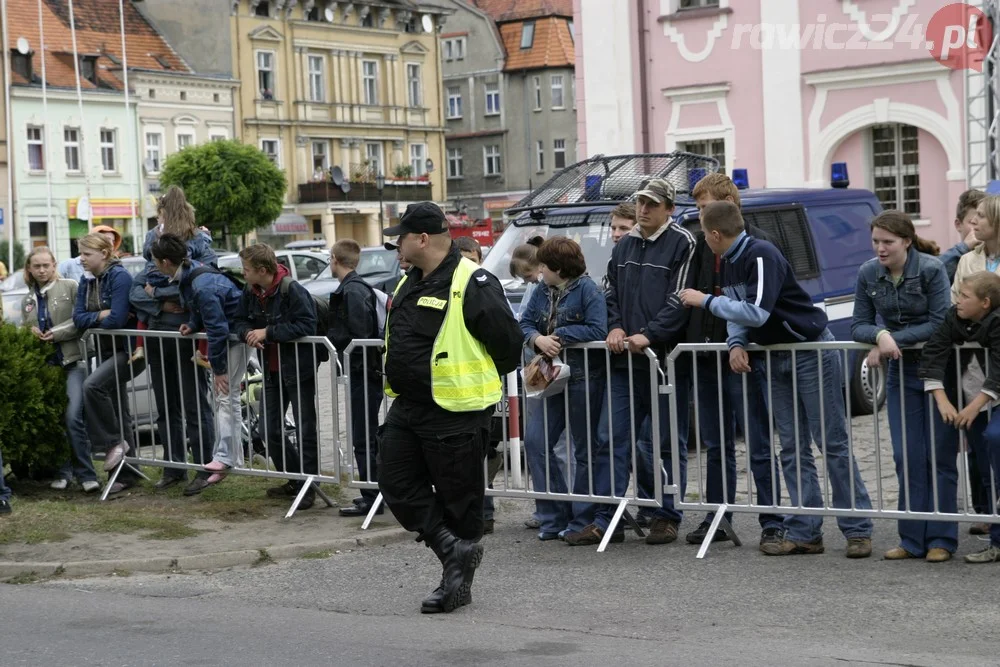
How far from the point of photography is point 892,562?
25.6 ft

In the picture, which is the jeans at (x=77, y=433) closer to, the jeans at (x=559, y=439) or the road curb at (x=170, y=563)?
the road curb at (x=170, y=563)

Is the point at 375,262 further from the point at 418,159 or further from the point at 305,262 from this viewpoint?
the point at 418,159

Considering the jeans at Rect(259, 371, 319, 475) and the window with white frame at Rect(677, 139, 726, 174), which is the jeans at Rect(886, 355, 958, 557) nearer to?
the jeans at Rect(259, 371, 319, 475)

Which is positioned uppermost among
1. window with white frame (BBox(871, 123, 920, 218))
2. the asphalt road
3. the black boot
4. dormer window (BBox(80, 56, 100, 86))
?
dormer window (BBox(80, 56, 100, 86))

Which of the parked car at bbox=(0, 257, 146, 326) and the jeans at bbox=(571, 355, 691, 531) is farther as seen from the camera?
the parked car at bbox=(0, 257, 146, 326)

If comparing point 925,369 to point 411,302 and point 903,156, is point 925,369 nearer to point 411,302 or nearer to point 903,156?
point 411,302

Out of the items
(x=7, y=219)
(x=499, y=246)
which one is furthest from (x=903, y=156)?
(x=7, y=219)

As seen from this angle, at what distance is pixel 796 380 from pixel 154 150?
5842cm

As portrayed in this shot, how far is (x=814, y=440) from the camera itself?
811 centimetres

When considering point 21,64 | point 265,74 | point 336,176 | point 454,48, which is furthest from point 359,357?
point 454,48

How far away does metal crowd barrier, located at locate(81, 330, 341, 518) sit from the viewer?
32.4 ft

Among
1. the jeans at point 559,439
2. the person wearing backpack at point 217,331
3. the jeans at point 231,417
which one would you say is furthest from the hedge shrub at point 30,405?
the jeans at point 559,439

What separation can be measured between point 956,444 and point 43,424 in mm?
5985

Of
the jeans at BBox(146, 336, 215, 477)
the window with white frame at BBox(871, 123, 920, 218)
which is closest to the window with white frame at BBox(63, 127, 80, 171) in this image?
the window with white frame at BBox(871, 123, 920, 218)
